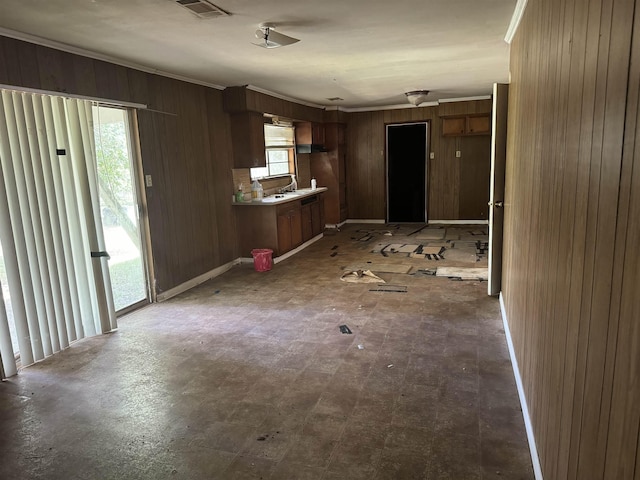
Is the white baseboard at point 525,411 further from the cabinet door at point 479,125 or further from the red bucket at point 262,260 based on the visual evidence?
the cabinet door at point 479,125

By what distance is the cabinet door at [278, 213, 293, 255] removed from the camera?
6113 millimetres

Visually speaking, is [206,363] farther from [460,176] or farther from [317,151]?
[460,176]

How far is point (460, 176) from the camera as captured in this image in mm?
8578

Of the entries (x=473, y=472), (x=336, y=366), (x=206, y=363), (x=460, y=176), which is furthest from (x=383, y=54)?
(x=460, y=176)

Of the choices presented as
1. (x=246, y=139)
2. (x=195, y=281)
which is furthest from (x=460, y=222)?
(x=195, y=281)

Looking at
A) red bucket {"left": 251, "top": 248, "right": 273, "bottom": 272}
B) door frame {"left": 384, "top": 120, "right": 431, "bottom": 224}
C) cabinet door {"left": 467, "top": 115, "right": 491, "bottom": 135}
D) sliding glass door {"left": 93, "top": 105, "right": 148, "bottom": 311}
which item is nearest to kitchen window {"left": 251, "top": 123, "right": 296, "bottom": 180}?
red bucket {"left": 251, "top": 248, "right": 273, "bottom": 272}

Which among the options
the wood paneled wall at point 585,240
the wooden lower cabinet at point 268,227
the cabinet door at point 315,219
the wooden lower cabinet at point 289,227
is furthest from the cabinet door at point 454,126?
the wood paneled wall at point 585,240

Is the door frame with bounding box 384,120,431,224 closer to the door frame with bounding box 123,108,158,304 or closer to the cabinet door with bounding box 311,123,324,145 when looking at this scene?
the cabinet door with bounding box 311,123,324,145

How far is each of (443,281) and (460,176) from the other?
4234 mm

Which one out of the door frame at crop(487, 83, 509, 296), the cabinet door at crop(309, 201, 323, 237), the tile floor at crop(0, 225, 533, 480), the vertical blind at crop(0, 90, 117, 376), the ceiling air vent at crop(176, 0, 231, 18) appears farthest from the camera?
the cabinet door at crop(309, 201, 323, 237)

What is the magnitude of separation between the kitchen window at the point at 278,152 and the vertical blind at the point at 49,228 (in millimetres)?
3155

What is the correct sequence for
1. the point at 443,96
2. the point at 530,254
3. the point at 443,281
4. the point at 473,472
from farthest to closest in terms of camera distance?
the point at 443,96 → the point at 443,281 → the point at 530,254 → the point at 473,472

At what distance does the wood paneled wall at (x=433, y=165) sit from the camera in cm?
842

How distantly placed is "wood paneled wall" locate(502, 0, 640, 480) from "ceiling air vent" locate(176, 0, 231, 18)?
6.10 feet
